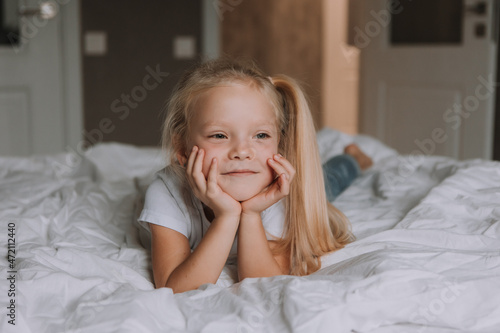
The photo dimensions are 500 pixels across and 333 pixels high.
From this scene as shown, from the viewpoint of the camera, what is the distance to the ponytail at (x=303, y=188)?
1.16 m

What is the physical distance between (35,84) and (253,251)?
2.54m

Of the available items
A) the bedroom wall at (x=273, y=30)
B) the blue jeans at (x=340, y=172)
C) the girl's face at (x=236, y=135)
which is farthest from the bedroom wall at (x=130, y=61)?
the girl's face at (x=236, y=135)

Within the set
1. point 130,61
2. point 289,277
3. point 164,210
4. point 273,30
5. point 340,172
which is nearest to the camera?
point 289,277

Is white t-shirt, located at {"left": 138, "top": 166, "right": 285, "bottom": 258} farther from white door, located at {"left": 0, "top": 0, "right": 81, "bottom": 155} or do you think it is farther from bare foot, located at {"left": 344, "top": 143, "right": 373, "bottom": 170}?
white door, located at {"left": 0, "top": 0, "right": 81, "bottom": 155}

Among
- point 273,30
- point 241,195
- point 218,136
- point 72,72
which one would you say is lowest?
point 241,195

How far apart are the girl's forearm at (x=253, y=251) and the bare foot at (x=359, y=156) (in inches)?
35.3

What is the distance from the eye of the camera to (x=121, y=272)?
3.46ft

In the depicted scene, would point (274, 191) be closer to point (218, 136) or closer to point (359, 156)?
point (218, 136)

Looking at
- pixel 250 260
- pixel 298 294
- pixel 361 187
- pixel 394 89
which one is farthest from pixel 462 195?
pixel 394 89

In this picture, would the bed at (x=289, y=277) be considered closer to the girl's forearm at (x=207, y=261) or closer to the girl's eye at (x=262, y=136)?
the girl's forearm at (x=207, y=261)

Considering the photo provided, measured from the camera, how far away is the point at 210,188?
100 centimetres

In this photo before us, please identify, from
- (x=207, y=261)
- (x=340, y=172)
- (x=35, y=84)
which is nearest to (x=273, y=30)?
(x=35, y=84)

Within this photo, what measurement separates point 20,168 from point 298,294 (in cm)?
136

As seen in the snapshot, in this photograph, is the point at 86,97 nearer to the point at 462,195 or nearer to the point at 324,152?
the point at 324,152
